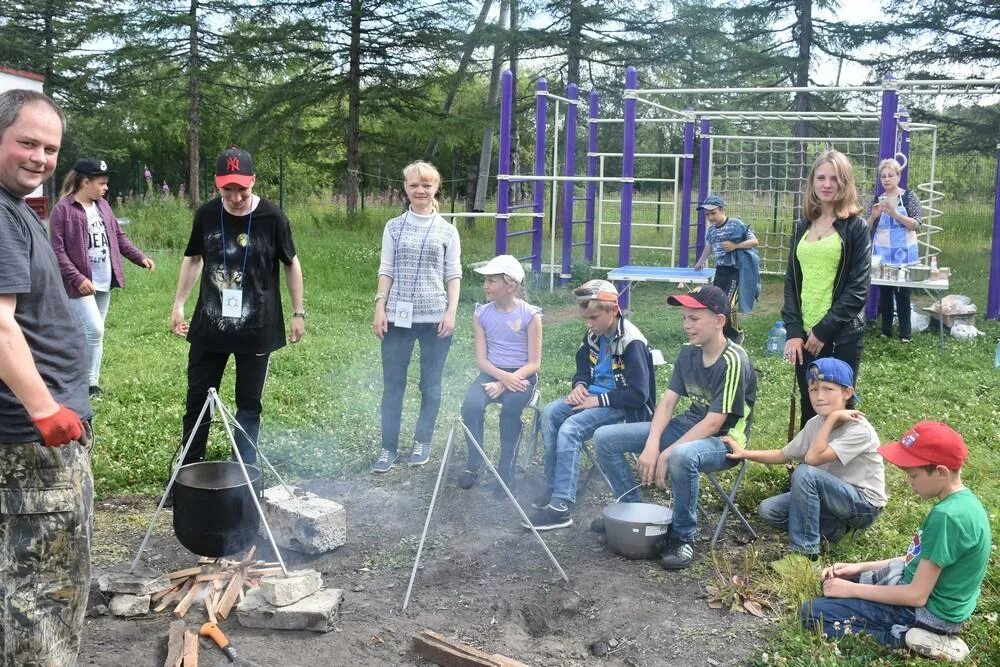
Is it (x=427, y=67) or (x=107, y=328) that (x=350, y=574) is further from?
(x=427, y=67)

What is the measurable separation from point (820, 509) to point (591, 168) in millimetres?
10606

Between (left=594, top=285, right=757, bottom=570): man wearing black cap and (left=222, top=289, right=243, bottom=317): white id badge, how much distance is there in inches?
81.4

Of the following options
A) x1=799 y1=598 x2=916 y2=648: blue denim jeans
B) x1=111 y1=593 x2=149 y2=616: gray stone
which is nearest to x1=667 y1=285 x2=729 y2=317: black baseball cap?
x1=799 y1=598 x2=916 y2=648: blue denim jeans

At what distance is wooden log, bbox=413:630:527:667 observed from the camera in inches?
136

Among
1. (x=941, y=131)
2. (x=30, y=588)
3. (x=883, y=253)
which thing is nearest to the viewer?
(x=30, y=588)

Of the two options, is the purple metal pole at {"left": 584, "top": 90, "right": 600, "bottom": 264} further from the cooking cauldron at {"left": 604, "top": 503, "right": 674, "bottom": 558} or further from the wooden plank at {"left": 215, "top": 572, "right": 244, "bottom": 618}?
the wooden plank at {"left": 215, "top": 572, "right": 244, "bottom": 618}

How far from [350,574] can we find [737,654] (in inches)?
73.4

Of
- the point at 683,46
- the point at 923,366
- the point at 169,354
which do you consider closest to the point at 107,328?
the point at 169,354

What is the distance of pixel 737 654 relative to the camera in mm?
3625

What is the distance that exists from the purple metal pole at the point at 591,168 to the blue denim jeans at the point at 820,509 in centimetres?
904

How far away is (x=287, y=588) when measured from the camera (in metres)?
3.90

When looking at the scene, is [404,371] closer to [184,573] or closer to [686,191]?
[184,573]

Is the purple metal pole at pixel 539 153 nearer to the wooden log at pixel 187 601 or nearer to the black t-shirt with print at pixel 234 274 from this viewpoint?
the black t-shirt with print at pixel 234 274

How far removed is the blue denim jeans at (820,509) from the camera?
4363 millimetres
